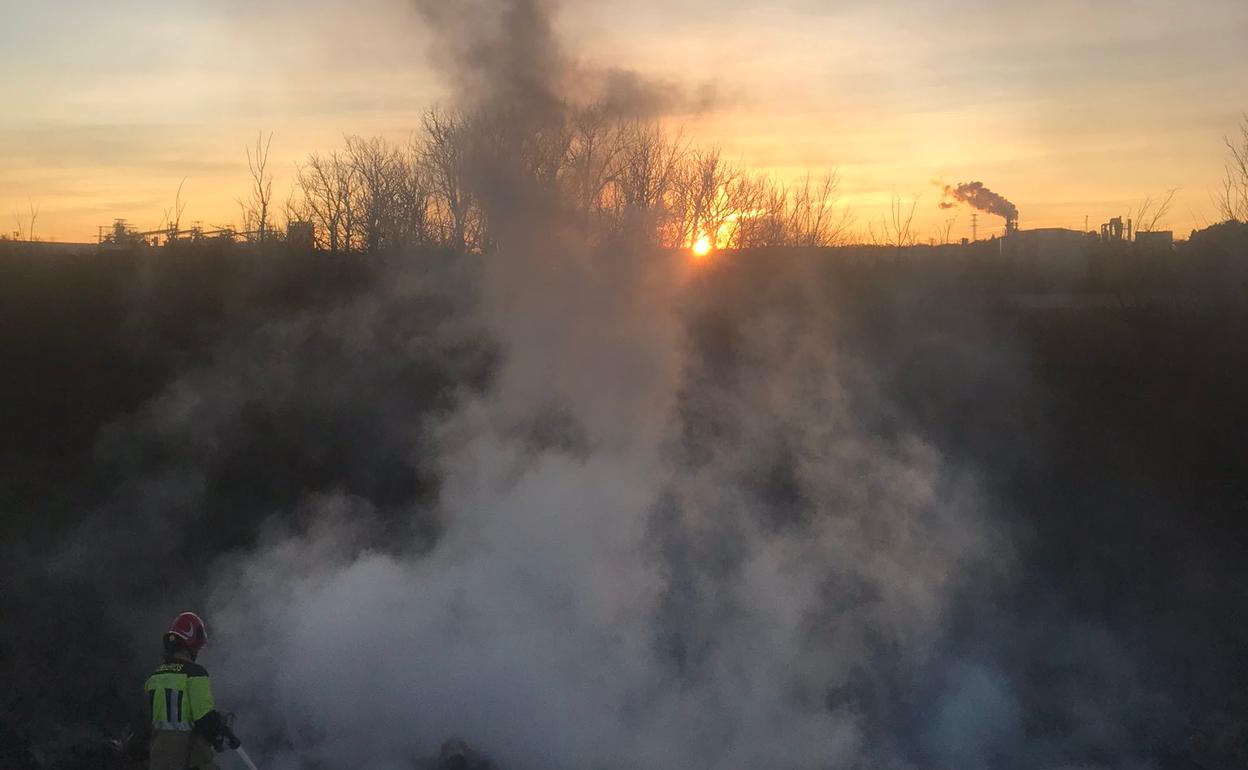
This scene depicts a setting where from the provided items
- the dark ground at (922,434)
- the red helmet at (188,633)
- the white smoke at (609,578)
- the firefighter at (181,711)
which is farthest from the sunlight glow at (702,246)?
the firefighter at (181,711)

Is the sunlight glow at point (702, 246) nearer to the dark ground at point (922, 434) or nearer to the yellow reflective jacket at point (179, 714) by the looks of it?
the dark ground at point (922, 434)

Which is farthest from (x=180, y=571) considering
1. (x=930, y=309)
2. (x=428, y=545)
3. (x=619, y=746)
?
(x=930, y=309)

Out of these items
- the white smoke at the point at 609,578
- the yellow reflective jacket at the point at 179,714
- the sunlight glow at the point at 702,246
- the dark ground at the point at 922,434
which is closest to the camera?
the yellow reflective jacket at the point at 179,714

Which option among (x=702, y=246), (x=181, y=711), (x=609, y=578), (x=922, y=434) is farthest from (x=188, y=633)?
(x=702, y=246)

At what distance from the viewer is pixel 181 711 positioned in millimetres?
5730

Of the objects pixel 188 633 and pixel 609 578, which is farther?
pixel 609 578

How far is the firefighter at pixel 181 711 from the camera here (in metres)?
5.71

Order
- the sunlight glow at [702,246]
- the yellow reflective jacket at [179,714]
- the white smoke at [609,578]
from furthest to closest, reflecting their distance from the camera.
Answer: the sunlight glow at [702,246] < the white smoke at [609,578] < the yellow reflective jacket at [179,714]

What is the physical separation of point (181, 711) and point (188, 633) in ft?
1.34

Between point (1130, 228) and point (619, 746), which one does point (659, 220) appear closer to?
point (619, 746)

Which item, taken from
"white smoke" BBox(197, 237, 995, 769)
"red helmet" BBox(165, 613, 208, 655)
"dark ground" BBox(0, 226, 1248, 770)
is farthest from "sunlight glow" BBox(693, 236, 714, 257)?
"red helmet" BBox(165, 613, 208, 655)

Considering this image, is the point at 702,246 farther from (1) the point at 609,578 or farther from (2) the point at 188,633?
(2) the point at 188,633

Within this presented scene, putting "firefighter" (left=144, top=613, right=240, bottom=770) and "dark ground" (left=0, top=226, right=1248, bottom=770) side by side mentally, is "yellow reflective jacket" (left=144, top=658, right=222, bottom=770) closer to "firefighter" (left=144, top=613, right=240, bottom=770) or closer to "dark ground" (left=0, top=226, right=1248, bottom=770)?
"firefighter" (left=144, top=613, right=240, bottom=770)

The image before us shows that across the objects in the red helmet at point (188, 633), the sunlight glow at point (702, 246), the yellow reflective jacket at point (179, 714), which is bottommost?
the yellow reflective jacket at point (179, 714)
